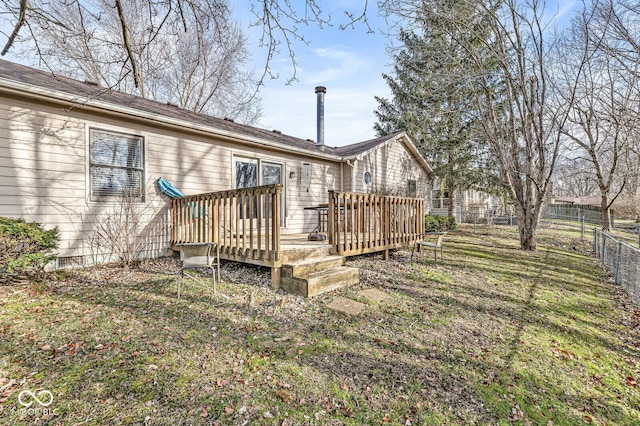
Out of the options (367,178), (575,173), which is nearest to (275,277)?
(367,178)

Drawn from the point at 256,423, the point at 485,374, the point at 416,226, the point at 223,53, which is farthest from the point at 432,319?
the point at 223,53

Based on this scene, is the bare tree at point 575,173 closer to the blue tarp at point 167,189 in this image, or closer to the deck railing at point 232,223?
the deck railing at point 232,223

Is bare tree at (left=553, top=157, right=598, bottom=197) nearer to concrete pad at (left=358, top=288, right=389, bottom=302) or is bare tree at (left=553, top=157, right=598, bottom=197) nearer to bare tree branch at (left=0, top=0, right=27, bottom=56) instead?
concrete pad at (left=358, top=288, right=389, bottom=302)

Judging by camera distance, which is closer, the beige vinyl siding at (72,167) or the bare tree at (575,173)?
the beige vinyl siding at (72,167)

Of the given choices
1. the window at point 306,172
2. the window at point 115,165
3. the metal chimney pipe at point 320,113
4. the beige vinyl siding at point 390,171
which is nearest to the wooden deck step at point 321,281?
the window at point 115,165

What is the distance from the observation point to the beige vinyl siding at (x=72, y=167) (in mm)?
4812

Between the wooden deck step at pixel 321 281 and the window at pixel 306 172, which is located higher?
the window at pixel 306 172

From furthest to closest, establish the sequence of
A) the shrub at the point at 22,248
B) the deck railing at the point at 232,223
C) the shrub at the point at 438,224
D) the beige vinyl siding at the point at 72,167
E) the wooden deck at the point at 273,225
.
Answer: the shrub at the point at 438,224, the beige vinyl siding at the point at 72,167, the wooden deck at the point at 273,225, the deck railing at the point at 232,223, the shrub at the point at 22,248

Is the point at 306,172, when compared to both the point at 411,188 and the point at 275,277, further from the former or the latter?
the point at 411,188

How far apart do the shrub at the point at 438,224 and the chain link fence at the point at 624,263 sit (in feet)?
18.4

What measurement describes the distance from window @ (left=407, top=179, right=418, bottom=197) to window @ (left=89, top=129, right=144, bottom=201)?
34.7 ft

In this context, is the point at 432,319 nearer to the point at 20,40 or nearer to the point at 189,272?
the point at 189,272

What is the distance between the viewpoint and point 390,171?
40.9 feet

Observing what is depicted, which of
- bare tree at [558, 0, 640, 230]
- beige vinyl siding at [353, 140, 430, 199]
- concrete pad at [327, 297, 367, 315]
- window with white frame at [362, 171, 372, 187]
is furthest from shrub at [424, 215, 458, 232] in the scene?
concrete pad at [327, 297, 367, 315]
